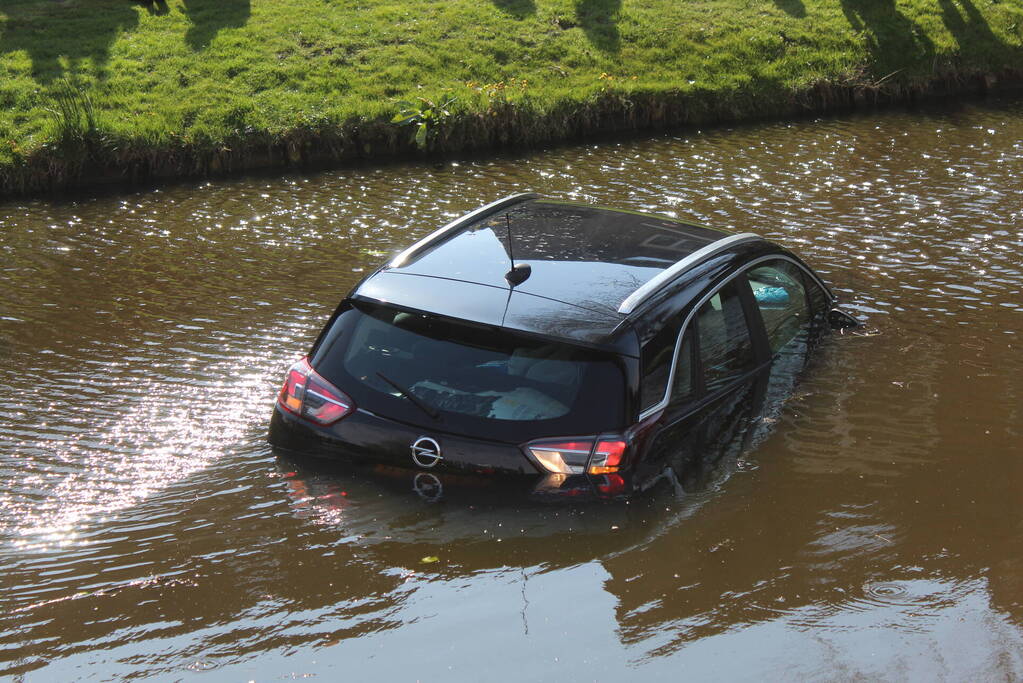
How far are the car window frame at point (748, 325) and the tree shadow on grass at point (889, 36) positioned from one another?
436 inches

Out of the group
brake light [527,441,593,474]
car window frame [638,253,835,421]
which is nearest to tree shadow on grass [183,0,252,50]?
car window frame [638,253,835,421]

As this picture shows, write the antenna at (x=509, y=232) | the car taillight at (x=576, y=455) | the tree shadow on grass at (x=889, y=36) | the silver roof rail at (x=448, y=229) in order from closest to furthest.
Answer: the car taillight at (x=576, y=455)
the antenna at (x=509, y=232)
the silver roof rail at (x=448, y=229)
the tree shadow on grass at (x=889, y=36)

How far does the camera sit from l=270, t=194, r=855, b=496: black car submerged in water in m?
4.75

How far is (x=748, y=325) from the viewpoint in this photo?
5.88 metres

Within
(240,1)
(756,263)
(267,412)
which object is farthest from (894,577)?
(240,1)

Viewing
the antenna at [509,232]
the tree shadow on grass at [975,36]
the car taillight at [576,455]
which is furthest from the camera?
the tree shadow on grass at [975,36]

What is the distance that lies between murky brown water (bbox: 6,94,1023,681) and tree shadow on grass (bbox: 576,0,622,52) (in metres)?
8.19

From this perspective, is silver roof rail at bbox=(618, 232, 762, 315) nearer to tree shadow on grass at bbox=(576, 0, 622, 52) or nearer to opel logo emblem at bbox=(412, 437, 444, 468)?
opel logo emblem at bbox=(412, 437, 444, 468)

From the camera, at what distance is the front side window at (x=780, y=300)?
612cm

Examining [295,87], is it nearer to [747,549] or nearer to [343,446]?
[343,446]

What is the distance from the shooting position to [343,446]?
505cm

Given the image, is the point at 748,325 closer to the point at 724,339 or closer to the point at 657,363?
the point at 724,339

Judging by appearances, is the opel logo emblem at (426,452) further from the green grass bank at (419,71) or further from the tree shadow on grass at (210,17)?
the tree shadow on grass at (210,17)

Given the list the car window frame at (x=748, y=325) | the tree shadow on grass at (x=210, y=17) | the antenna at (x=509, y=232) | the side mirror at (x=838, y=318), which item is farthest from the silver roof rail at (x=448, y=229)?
the tree shadow on grass at (x=210, y=17)
